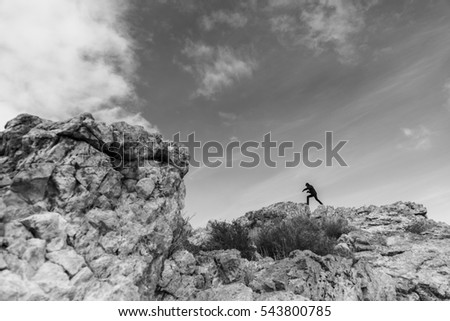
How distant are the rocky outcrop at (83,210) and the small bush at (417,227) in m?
10.2

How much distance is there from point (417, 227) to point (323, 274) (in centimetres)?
789

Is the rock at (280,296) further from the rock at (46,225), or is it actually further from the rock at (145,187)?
the rock at (46,225)

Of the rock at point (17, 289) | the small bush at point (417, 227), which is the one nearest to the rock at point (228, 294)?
the rock at point (17, 289)

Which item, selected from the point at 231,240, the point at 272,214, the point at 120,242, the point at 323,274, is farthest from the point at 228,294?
the point at 272,214

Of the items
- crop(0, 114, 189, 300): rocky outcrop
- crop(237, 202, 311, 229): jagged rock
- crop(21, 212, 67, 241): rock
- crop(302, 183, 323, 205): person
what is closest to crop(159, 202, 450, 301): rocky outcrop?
crop(0, 114, 189, 300): rocky outcrop

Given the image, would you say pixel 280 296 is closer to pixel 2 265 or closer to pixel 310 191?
pixel 2 265

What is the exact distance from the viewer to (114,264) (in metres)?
5.96

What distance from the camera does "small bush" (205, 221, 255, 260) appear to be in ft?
32.6

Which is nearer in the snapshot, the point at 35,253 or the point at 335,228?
the point at 35,253

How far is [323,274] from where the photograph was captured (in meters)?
7.30

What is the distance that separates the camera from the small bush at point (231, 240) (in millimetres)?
9945

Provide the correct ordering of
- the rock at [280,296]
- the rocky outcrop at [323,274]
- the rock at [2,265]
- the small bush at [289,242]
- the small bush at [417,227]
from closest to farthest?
the rock at [2,265]
the rock at [280,296]
the rocky outcrop at [323,274]
the small bush at [289,242]
the small bush at [417,227]

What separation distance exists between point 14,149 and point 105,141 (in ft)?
5.88
